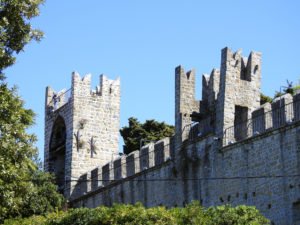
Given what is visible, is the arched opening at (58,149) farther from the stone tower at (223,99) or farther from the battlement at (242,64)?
the battlement at (242,64)

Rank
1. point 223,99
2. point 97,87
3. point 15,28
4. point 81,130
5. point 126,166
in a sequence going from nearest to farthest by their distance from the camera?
point 15,28 → point 223,99 → point 126,166 → point 81,130 → point 97,87

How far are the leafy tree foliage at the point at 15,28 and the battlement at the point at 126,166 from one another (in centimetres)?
1299

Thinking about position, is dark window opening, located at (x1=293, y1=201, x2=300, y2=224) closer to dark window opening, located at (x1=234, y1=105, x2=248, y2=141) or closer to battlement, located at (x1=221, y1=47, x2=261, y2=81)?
dark window opening, located at (x1=234, y1=105, x2=248, y2=141)

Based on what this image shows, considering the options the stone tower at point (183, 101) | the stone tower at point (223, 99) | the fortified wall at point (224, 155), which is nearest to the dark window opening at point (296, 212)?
the fortified wall at point (224, 155)

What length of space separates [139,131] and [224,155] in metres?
24.3

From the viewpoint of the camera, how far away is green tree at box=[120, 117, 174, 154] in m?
51.9

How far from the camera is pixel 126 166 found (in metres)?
35.7

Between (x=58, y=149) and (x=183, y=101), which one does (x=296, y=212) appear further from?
(x=58, y=149)

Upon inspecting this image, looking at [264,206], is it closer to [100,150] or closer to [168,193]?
[168,193]

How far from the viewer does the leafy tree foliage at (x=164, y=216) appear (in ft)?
70.6

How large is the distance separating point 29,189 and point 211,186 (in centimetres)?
850

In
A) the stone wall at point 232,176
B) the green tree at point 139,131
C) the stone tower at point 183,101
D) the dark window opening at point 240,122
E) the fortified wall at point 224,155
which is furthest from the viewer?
the green tree at point 139,131

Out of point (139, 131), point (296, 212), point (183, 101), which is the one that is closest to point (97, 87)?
point (139, 131)

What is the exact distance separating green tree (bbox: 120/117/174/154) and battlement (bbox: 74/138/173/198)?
40.9ft
